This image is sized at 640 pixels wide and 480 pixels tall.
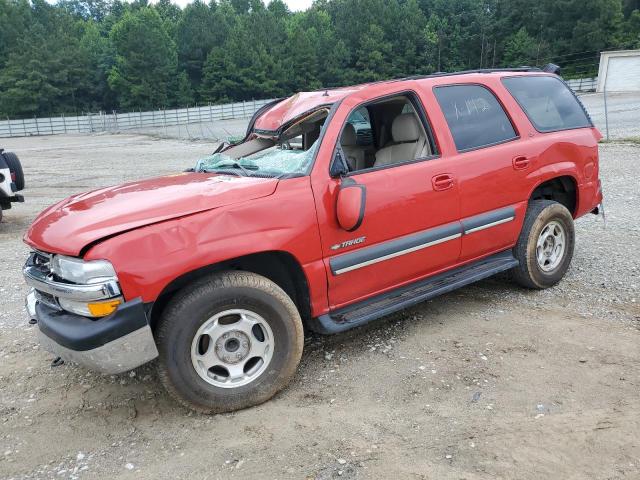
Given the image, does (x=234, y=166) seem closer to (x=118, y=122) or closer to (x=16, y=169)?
(x=16, y=169)

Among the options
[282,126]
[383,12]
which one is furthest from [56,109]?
[282,126]

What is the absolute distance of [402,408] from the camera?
3199mm

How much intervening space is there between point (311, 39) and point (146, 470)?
9037 centimetres

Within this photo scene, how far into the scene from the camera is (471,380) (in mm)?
3461

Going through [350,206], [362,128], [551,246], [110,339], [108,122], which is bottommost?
[551,246]

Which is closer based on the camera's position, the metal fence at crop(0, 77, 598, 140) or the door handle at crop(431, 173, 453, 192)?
the door handle at crop(431, 173, 453, 192)

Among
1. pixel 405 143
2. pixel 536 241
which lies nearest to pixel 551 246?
pixel 536 241

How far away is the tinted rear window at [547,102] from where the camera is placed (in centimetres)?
468

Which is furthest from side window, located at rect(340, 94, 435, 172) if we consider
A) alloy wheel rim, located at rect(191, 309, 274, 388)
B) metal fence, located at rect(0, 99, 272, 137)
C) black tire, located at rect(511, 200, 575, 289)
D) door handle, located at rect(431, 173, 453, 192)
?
metal fence, located at rect(0, 99, 272, 137)

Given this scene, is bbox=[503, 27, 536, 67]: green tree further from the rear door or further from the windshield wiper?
the windshield wiper

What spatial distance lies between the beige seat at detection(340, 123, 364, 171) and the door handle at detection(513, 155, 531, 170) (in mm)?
1214

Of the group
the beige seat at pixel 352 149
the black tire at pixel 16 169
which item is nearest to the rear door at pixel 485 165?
the beige seat at pixel 352 149

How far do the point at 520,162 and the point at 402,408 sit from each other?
2.30 meters

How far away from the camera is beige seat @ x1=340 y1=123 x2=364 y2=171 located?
4374 millimetres
